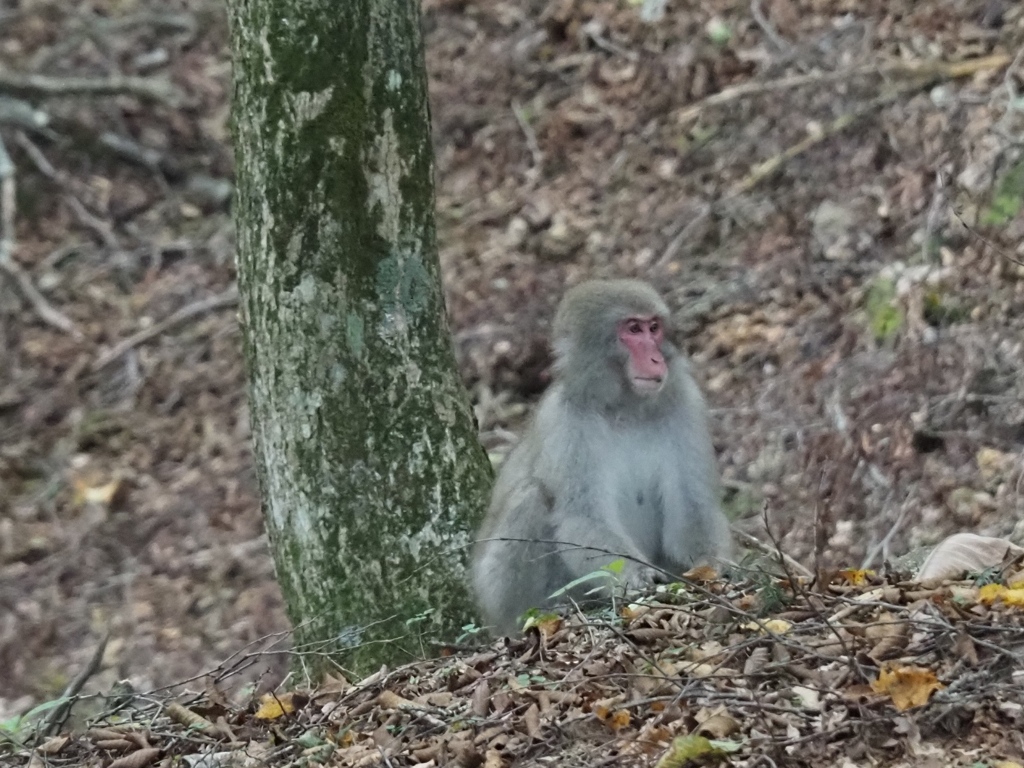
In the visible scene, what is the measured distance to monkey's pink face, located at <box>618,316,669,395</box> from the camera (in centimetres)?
583

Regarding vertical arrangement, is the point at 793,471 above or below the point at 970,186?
below

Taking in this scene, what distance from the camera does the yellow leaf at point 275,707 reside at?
15.7 feet

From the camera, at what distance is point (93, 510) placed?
33.9 ft

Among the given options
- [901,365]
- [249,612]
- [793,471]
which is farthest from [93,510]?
[901,365]

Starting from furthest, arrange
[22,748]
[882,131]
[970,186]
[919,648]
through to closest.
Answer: [882,131], [970,186], [22,748], [919,648]

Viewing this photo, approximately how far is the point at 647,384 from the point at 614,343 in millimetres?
230

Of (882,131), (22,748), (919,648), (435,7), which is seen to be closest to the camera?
(919,648)

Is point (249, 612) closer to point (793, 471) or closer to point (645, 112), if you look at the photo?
point (793, 471)

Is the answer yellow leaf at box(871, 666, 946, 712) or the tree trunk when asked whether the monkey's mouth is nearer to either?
the tree trunk

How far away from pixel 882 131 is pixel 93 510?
20.2 ft

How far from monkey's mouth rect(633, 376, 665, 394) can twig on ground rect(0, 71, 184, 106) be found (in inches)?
344

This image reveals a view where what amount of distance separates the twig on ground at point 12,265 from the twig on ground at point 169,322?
1.38 feet

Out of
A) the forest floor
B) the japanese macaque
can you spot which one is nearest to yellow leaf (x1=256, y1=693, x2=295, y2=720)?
the japanese macaque

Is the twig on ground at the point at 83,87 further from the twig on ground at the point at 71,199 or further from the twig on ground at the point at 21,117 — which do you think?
the twig on ground at the point at 71,199
